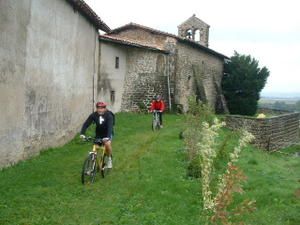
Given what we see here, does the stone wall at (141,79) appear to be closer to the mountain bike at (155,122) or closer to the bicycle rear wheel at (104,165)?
the mountain bike at (155,122)

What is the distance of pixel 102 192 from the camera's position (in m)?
8.99

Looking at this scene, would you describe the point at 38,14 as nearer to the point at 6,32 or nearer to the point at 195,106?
the point at 6,32

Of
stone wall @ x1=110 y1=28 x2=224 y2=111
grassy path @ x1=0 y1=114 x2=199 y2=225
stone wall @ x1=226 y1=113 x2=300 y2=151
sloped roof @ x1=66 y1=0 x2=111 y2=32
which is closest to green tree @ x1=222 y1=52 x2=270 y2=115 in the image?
stone wall @ x1=110 y1=28 x2=224 y2=111

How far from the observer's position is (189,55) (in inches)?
1121

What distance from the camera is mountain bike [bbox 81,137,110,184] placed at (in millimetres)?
9485

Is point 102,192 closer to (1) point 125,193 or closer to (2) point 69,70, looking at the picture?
(1) point 125,193

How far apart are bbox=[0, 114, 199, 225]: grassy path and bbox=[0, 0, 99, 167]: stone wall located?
2.30 feet

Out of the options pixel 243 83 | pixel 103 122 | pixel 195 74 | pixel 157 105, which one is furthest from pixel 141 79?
pixel 103 122

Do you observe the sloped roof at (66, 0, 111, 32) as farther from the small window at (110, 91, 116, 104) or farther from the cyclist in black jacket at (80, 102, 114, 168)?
the cyclist in black jacket at (80, 102, 114, 168)

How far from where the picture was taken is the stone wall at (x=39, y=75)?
1025 cm

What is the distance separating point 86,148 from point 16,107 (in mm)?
3763

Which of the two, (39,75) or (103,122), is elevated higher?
(39,75)

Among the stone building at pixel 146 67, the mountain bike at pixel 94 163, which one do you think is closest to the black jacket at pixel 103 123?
the mountain bike at pixel 94 163

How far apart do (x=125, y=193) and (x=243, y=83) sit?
27409 mm
